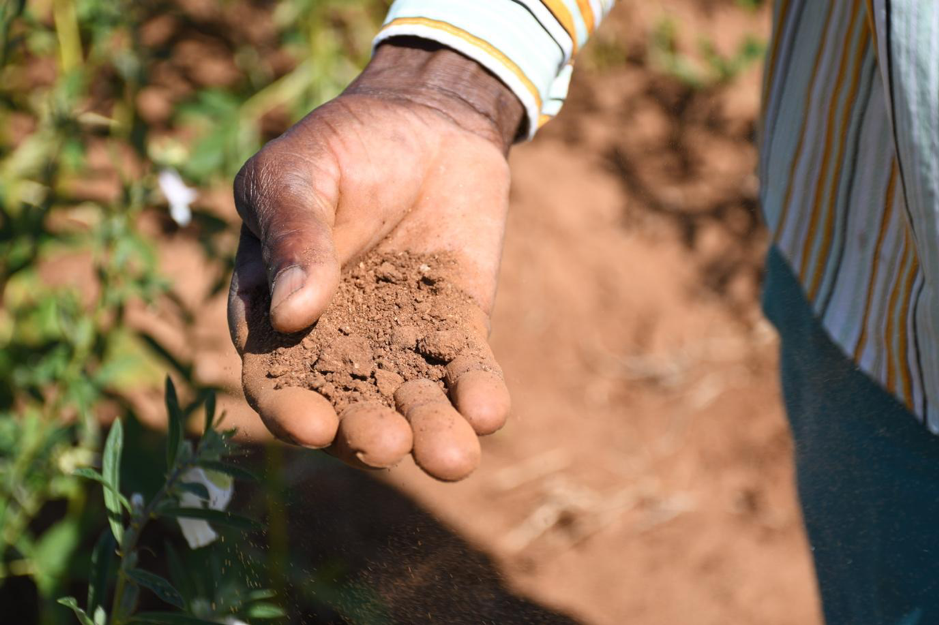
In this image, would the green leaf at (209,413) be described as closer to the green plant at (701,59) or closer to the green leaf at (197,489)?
the green leaf at (197,489)

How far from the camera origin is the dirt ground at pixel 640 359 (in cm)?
209

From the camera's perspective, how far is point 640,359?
8.59 feet

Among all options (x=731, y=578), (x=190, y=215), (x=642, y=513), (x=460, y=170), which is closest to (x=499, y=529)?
(x=642, y=513)

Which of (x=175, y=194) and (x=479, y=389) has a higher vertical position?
(x=479, y=389)

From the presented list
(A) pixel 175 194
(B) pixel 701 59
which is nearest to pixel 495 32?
(A) pixel 175 194

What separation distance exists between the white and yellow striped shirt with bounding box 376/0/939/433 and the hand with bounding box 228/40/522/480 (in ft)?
0.19

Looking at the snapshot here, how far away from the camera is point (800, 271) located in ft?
3.72

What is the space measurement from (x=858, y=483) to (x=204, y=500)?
2.51ft

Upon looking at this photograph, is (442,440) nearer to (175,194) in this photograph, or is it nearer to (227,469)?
(227,469)

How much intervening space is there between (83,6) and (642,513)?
1770mm

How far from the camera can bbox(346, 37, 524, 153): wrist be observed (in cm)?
107

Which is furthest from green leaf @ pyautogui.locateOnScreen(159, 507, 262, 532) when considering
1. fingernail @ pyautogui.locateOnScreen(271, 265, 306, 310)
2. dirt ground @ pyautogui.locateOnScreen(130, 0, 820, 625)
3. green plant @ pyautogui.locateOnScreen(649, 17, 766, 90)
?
green plant @ pyautogui.locateOnScreen(649, 17, 766, 90)

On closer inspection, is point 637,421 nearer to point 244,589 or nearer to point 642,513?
point 642,513

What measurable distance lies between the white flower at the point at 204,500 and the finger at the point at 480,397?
0.25 m
